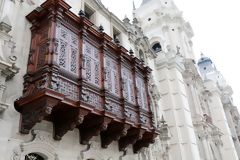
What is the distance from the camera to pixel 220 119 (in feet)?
96.2

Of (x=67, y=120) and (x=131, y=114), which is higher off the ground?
(x=131, y=114)

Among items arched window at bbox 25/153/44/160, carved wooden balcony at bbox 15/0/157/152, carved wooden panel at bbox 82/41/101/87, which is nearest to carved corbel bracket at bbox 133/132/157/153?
carved wooden balcony at bbox 15/0/157/152

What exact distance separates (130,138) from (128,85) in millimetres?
2186

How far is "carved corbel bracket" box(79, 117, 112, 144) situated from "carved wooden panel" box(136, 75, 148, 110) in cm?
287

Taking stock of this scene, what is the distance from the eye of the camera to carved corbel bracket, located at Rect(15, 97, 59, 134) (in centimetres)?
668

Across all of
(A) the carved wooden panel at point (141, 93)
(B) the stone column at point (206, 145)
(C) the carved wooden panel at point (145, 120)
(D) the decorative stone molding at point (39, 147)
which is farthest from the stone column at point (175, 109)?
(D) the decorative stone molding at point (39, 147)

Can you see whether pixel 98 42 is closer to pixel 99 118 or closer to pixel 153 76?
pixel 99 118

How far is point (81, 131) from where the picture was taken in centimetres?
907

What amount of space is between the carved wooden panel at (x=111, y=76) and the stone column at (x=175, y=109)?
312 inches

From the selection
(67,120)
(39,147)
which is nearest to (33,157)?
(39,147)

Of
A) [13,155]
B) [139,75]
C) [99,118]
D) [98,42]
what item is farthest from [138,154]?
[13,155]

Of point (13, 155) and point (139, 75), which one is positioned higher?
point (139, 75)

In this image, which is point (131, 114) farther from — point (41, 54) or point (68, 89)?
point (41, 54)

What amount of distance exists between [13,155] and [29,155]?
664mm
